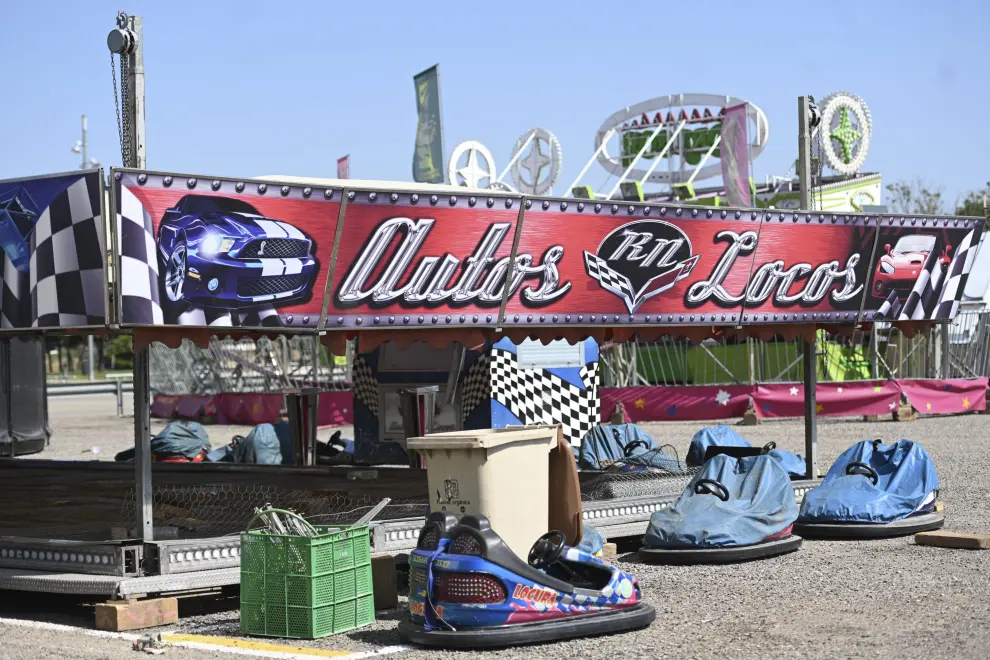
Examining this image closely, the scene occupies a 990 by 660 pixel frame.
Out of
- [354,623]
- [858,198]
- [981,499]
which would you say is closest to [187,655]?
[354,623]

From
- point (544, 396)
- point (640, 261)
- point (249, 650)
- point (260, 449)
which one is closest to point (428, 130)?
point (544, 396)

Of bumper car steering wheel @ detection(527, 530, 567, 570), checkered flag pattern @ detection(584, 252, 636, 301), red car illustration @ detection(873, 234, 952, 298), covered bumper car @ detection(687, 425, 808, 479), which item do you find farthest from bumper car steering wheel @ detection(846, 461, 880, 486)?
bumper car steering wheel @ detection(527, 530, 567, 570)

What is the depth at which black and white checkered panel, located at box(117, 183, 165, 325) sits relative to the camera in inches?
319

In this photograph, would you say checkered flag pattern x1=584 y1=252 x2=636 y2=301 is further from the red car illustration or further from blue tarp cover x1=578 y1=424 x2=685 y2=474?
the red car illustration

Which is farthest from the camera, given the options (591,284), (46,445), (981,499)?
(46,445)

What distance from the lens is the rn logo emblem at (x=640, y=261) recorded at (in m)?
10.7

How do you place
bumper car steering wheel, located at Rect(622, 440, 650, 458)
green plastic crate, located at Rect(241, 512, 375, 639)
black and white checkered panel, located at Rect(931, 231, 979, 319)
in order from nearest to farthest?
green plastic crate, located at Rect(241, 512, 375, 639) → black and white checkered panel, located at Rect(931, 231, 979, 319) → bumper car steering wheel, located at Rect(622, 440, 650, 458)

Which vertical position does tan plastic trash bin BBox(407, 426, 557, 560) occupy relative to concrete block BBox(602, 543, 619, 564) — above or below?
above

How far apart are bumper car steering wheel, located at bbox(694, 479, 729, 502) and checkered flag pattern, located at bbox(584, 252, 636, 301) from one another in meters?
1.69

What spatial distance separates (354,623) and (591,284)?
3815mm

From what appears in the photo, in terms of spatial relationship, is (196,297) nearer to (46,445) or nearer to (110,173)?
(110,173)

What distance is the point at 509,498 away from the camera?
8.35 m

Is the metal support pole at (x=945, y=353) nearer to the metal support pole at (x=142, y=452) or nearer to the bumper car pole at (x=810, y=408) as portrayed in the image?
the bumper car pole at (x=810, y=408)

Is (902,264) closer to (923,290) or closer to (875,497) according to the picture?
(923,290)
